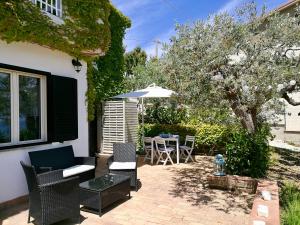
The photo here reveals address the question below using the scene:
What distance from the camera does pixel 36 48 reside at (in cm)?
703

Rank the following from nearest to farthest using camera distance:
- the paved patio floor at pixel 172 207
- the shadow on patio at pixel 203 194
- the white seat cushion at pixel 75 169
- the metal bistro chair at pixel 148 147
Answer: the paved patio floor at pixel 172 207
the shadow on patio at pixel 203 194
the white seat cushion at pixel 75 169
the metal bistro chair at pixel 148 147

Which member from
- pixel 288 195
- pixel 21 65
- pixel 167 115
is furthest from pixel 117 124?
pixel 288 195

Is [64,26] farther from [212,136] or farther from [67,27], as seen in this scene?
[212,136]

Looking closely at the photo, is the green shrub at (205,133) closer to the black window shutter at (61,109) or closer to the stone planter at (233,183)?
the stone planter at (233,183)

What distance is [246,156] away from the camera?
726cm

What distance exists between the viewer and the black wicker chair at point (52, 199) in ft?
15.7

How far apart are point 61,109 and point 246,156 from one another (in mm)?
5208

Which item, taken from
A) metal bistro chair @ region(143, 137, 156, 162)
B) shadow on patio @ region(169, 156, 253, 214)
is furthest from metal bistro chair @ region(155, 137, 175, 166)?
shadow on patio @ region(169, 156, 253, 214)

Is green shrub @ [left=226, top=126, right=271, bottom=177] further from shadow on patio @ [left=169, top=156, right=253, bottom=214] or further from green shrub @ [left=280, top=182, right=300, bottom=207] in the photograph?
green shrub @ [left=280, top=182, right=300, bottom=207]

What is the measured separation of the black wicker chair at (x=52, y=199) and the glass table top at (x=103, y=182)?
22.4 inches

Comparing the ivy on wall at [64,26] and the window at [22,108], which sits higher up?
the ivy on wall at [64,26]

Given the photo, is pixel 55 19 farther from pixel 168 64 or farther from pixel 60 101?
pixel 168 64

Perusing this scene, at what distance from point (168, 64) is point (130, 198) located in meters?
3.60

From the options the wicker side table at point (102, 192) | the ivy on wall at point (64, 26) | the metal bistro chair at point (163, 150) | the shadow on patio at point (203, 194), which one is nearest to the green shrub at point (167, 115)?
the metal bistro chair at point (163, 150)
